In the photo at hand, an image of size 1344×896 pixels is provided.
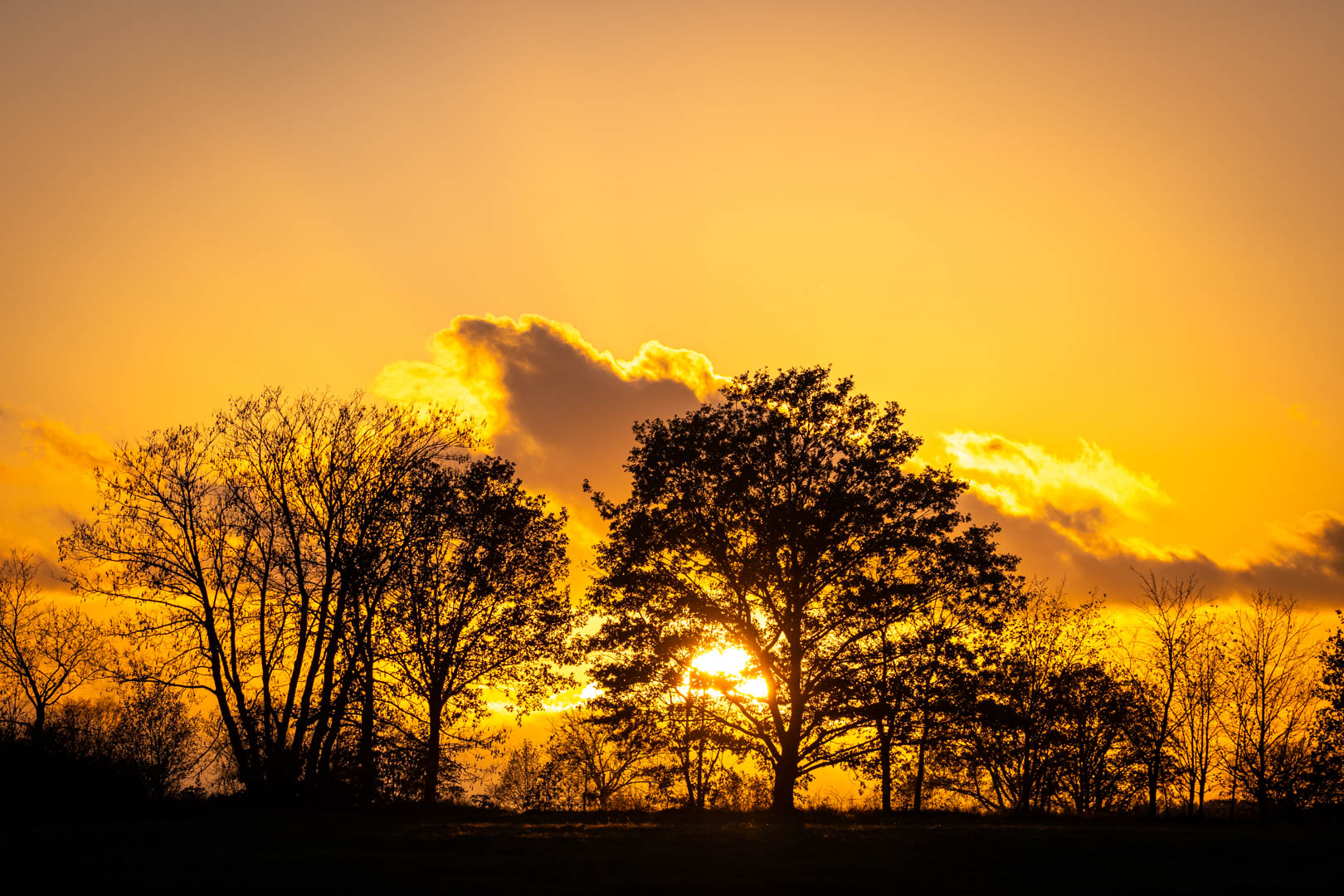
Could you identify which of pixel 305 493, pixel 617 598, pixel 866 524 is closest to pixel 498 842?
pixel 617 598

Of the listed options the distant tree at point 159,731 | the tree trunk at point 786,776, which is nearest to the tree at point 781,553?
the tree trunk at point 786,776

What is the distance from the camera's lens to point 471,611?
43.2 m

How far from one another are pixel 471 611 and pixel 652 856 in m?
20.7

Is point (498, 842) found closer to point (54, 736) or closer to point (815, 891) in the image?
point (815, 891)

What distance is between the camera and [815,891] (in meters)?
21.3

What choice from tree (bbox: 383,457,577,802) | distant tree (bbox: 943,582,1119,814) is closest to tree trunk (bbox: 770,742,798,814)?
tree (bbox: 383,457,577,802)

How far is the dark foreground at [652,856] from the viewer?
21750 millimetres

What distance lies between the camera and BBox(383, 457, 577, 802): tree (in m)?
42.1

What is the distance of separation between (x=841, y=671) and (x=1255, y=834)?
14013 mm

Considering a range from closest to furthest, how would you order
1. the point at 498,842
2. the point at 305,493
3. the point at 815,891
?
1. the point at 815,891
2. the point at 498,842
3. the point at 305,493

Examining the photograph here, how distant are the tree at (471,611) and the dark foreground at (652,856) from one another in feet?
33.6

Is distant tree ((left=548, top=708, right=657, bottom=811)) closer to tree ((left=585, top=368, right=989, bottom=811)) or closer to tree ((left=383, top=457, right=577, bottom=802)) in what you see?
tree ((left=383, top=457, right=577, bottom=802))

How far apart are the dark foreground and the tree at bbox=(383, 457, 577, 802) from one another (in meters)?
10.2

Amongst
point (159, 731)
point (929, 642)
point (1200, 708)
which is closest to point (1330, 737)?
point (1200, 708)
